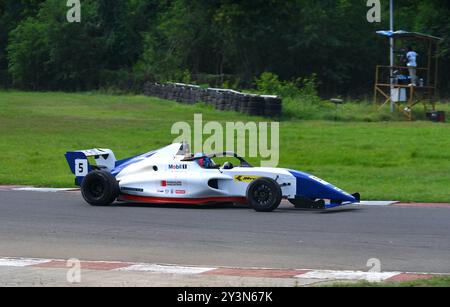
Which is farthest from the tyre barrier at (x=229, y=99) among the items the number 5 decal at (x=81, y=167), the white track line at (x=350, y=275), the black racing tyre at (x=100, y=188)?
the white track line at (x=350, y=275)

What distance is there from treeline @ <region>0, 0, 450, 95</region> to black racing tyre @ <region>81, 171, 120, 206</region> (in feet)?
103

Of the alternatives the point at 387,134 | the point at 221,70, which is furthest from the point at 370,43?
the point at 387,134

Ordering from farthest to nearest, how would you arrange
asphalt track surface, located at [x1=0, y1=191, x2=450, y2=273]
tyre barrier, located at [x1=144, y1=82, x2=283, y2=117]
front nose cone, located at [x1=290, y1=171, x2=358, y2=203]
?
tyre barrier, located at [x1=144, y1=82, x2=283, y2=117], front nose cone, located at [x1=290, y1=171, x2=358, y2=203], asphalt track surface, located at [x1=0, y1=191, x2=450, y2=273]

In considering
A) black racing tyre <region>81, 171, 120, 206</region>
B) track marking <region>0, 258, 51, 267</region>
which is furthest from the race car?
track marking <region>0, 258, 51, 267</region>

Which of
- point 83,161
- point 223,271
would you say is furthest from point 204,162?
point 223,271

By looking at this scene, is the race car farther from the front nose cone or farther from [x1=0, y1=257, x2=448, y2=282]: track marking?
[x1=0, y1=257, x2=448, y2=282]: track marking

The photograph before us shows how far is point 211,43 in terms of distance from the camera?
2037 inches

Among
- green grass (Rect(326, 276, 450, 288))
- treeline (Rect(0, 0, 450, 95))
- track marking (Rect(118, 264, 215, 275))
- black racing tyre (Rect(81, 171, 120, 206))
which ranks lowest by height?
track marking (Rect(118, 264, 215, 275))

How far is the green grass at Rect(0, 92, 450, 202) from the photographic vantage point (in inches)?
727

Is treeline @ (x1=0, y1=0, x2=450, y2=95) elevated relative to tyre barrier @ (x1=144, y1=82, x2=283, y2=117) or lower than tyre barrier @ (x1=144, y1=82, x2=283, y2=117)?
elevated

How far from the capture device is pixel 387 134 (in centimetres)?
2483

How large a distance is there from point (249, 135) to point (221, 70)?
1098 inches
